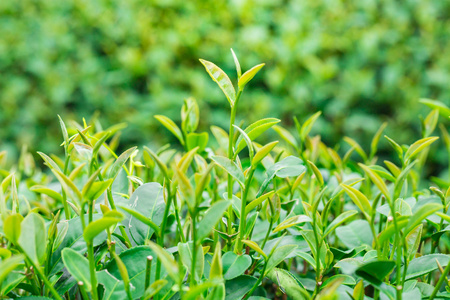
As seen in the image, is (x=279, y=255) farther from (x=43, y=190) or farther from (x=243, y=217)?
(x=43, y=190)

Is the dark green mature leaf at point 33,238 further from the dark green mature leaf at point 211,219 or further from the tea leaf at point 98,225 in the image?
the dark green mature leaf at point 211,219

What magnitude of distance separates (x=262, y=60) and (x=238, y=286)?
7.98 ft

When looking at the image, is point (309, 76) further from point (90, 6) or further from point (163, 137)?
point (90, 6)

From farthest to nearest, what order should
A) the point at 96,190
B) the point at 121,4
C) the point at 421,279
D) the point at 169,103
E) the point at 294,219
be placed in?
the point at 121,4 < the point at 169,103 < the point at 421,279 < the point at 294,219 < the point at 96,190

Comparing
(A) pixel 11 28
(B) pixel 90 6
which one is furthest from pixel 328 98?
(A) pixel 11 28

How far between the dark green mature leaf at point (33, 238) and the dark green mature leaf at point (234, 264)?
0.87ft

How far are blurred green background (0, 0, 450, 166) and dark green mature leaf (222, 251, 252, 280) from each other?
2247 mm

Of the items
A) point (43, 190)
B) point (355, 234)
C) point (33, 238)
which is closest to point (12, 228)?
point (33, 238)

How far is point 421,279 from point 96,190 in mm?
630

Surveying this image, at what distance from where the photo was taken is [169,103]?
116 inches

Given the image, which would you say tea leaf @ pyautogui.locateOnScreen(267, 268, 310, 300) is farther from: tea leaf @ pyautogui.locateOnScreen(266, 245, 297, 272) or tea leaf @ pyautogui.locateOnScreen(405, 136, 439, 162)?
tea leaf @ pyautogui.locateOnScreen(405, 136, 439, 162)

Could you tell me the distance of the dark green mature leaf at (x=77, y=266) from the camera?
608mm

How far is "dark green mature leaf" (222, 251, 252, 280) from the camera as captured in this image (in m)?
0.66

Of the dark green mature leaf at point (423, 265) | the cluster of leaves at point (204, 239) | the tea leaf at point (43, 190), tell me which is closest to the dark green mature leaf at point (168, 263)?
the cluster of leaves at point (204, 239)
